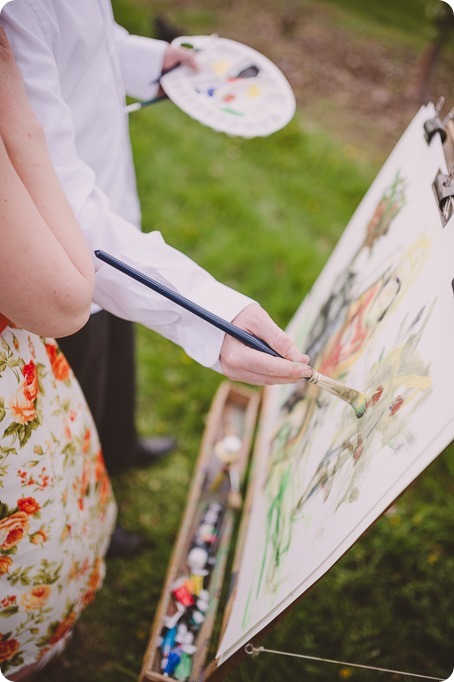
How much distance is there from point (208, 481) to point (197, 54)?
1.28 meters

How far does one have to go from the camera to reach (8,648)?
Answer: 102 cm

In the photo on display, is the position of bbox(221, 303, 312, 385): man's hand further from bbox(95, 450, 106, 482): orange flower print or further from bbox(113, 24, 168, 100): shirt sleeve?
bbox(113, 24, 168, 100): shirt sleeve

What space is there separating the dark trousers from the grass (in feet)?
0.71

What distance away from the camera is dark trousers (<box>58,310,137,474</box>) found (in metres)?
1.30

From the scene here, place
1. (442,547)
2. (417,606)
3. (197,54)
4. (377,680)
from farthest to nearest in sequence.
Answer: (442,547), (417,606), (377,680), (197,54)

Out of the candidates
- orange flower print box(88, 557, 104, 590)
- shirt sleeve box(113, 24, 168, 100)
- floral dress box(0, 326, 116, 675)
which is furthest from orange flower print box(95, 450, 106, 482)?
shirt sleeve box(113, 24, 168, 100)

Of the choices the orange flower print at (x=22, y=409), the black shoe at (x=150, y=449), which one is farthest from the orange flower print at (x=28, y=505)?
the black shoe at (x=150, y=449)

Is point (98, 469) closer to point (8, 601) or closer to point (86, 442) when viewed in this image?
point (86, 442)

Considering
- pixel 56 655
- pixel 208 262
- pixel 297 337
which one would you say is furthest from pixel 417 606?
pixel 208 262

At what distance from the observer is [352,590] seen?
1.77 m

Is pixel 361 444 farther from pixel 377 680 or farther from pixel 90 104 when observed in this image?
pixel 377 680

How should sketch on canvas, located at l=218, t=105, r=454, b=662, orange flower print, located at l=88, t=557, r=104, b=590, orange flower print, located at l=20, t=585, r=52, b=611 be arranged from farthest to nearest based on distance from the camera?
orange flower print, located at l=88, t=557, r=104, b=590 → orange flower print, located at l=20, t=585, r=52, b=611 → sketch on canvas, located at l=218, t=105, r=454, b=662

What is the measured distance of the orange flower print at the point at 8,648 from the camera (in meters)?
1.01

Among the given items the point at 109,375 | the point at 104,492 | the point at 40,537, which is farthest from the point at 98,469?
the point at 109,375
